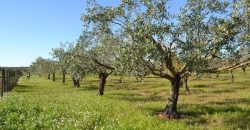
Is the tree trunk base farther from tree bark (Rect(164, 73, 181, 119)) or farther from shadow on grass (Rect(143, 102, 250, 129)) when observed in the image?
shadow on grass (Rect(143, 102, 250, 129))

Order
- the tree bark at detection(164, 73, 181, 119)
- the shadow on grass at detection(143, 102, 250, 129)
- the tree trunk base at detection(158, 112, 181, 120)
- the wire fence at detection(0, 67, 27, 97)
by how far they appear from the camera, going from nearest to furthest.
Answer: the shadow on grass at detection(143, 102, 250, 129) → the tree trunk base at detection(158, 112, 181, 120) → the tree bark at detection(164, 73, 181, 119) → the wire fence at detection(0, 67, 27, 97)

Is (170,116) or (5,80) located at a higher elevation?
(5,80)

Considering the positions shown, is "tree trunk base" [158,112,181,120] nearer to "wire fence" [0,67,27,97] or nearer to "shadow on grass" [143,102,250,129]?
"shadow on grass" [143,102,250,129]

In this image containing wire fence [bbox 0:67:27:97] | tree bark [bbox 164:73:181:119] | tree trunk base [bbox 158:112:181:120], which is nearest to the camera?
tree trunk base [bbox 158:112:181:120]

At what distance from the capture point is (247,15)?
83.3 ft

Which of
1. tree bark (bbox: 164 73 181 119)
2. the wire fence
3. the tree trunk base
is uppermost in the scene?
the wire fence

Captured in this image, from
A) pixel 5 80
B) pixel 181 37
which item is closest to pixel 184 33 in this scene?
pixel 181 37

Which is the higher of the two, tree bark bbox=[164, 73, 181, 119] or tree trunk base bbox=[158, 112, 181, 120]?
tree bark bbox=[164, 73, 181, 119]

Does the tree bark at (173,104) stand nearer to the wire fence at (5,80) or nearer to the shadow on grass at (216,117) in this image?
the shadow on grass at (216,117)

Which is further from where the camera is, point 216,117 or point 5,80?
point 5,80

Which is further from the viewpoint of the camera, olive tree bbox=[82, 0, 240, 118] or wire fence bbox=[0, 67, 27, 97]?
wire fence bbox=[0, 67, 27, 97]

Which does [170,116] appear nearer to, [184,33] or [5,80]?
[184,33]

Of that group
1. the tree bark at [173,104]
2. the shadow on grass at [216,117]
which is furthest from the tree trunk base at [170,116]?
the shadow on grass at [216,117]

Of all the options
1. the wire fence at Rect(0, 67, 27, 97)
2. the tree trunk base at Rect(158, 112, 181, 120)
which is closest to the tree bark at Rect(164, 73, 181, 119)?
the tree trunk base at Rect(158, 112, 181, 120)
